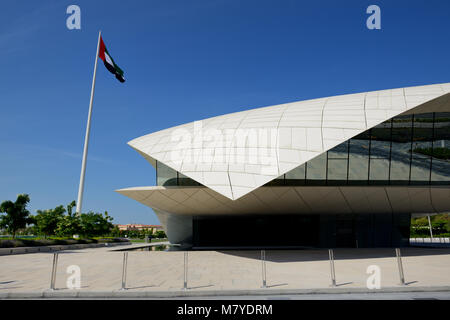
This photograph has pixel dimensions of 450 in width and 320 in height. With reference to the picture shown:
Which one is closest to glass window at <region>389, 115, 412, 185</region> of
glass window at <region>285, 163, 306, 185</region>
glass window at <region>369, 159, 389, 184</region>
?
glass window at <region>369, 159, 389, 184</region>

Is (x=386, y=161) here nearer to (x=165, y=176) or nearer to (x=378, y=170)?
(x=378, y=170)

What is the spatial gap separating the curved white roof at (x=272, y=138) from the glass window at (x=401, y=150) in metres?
3.10

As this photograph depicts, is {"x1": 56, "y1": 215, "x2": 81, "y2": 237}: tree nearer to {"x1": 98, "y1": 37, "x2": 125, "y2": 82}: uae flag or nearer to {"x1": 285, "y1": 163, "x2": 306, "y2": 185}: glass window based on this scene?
{"x1": 285, "y1": 163, "x2": 306, "y2": 185}: glass window

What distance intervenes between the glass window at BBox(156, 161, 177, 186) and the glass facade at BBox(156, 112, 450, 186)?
1.32m

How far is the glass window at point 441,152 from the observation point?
75.3 feet

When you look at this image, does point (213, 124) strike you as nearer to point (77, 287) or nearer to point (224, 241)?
point (224, 241)

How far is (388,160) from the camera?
76.5ft

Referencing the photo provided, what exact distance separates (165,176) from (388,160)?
17.5 m

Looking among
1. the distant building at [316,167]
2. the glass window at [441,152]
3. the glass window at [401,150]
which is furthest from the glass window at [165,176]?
the glass window at [441,152]

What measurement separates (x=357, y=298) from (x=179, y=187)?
667 inches

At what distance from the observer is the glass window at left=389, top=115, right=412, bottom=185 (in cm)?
2295
